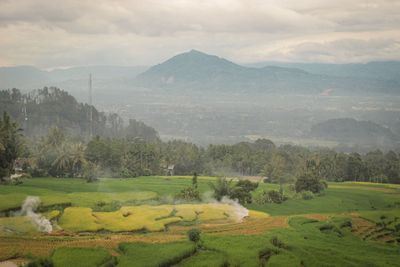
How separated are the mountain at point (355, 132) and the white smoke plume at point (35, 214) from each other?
134666 mm

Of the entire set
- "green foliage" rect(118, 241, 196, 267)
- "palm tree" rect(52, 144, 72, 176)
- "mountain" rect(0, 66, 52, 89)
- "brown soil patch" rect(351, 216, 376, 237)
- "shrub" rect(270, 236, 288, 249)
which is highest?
"mountain" rect(0, 66, 52, 89)

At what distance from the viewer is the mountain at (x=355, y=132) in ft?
513

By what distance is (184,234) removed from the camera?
80.1ft

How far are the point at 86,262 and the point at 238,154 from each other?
58492mm

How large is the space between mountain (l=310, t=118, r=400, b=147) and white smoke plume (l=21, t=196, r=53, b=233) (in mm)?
134666

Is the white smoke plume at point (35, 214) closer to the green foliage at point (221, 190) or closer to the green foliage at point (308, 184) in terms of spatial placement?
the green foliage at point (221, 190)

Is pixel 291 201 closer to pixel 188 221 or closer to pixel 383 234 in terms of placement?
pixel 383 234

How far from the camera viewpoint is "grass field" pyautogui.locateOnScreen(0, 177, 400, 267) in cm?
1931

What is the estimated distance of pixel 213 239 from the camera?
74.3 feet

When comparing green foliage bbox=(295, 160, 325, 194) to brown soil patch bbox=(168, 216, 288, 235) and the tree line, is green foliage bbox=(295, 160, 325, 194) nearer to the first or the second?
the tree line

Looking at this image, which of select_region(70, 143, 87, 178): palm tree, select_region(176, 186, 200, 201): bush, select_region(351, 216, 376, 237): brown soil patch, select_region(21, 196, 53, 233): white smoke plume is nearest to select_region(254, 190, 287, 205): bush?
select_region(176, 186, 200, 201): bush

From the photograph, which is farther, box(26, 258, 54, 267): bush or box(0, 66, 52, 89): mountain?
box(0, 66, 52, 89): mountain

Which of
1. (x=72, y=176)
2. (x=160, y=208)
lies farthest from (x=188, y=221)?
(x=72, y=176)

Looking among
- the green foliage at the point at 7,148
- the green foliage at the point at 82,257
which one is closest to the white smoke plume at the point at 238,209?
the green foliage at the point at 82,257
